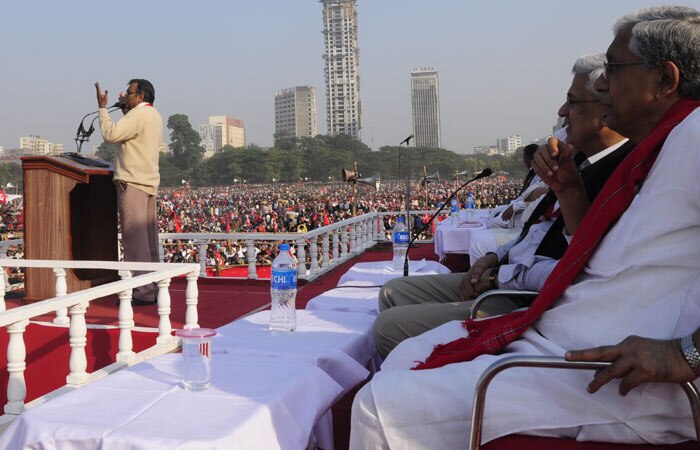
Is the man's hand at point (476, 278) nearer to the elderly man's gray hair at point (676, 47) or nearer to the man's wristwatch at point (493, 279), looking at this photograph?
the man's wristwatch at point (493, 279)

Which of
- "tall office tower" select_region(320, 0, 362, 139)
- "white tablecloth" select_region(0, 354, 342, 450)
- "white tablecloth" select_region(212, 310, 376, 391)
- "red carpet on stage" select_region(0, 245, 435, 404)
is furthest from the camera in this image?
"tall office tower" select_region(320, 0, 362, 139)

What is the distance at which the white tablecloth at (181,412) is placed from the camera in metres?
1.37

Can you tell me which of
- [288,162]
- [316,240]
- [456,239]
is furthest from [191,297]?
[288,162]

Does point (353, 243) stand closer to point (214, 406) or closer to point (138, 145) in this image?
point (138, 145)

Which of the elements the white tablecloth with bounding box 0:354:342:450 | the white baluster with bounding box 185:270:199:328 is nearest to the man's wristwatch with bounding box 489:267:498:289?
the white tablecloth with bounding box 0:354:342:450

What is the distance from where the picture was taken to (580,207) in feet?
6.53

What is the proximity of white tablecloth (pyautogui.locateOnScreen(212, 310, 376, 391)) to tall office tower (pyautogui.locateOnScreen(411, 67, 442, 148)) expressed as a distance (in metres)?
151

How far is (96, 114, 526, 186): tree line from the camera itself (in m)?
79.1

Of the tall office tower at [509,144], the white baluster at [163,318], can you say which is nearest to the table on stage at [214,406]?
the white baluster at [163,318]

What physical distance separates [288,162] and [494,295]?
80782 mm

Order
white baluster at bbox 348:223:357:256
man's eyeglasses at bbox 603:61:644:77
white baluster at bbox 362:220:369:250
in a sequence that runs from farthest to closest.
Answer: white baluster at bbox 362:220:369:250
white baluster at bbox 348:223:357:256
man's eyeglasses at bbox 603:61:644:77

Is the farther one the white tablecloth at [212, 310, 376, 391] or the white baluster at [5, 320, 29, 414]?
the white baluster at [5, 320, 29, 414]

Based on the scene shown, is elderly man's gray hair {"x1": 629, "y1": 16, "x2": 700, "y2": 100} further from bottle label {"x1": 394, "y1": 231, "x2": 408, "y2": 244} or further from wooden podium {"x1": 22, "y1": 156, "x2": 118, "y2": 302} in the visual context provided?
wooden podium {"x1": 22, "y1": 156, "x2": 118, "y2": 302}

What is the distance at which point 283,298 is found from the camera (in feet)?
7.73
